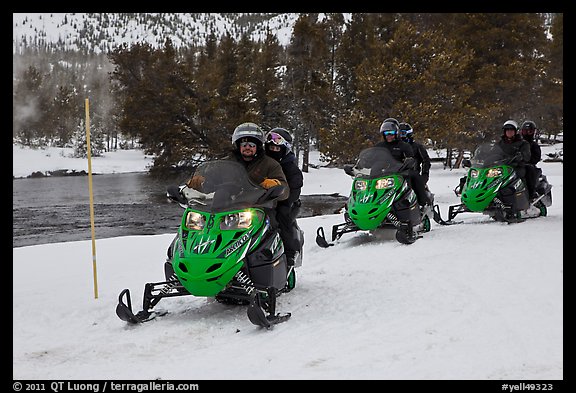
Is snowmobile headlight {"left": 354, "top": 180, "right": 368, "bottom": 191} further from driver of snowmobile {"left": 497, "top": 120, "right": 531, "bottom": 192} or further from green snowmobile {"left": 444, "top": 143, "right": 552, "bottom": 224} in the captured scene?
driver of snowmobile {"left": 497, "top": 120, "right": 531, "bottom": 192}

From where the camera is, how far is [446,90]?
27.9m

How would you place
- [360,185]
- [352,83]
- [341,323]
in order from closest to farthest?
[341,323] < [360,185] < [352,83]

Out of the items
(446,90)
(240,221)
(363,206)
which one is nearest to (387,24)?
(446,90)

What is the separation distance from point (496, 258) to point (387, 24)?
1087 inches

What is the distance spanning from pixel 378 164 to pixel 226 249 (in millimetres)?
4740

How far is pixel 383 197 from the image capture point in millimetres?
9367

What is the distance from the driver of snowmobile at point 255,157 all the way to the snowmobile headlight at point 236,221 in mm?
517

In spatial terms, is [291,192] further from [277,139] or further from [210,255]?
[210,255]

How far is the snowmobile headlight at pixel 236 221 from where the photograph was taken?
558 centimetres

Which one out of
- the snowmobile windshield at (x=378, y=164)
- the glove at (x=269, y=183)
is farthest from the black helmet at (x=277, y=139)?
the snowmobile windshield at (x=378, y=164)

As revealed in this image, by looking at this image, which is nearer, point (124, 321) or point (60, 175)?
point (124, 321)

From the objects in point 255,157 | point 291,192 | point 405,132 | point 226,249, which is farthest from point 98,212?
point 226,249

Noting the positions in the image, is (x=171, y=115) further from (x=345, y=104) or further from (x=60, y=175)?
(x=60, y=175)

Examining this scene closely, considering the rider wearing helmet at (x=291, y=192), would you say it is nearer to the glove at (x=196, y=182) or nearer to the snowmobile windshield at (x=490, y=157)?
the glove at (x=196, y=182)
